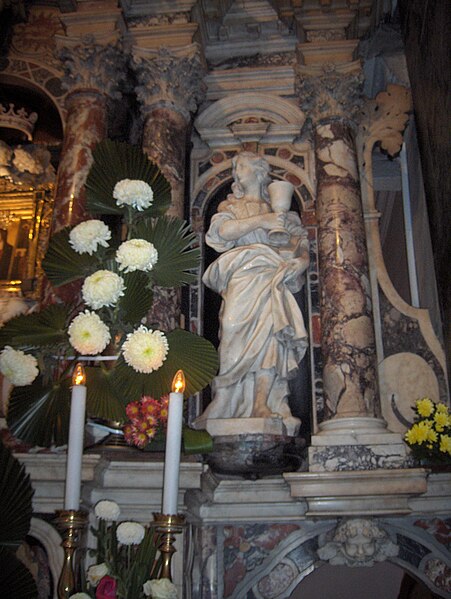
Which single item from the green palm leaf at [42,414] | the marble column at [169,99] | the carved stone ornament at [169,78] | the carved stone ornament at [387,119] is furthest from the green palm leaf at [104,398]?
the carved stone ornament at [387,119]

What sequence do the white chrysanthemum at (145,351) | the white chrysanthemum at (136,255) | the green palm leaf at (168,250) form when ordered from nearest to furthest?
the white chrysanthemum at (145,351) → the white chrysanthemum at (136,255) → the green palm leaf at (168,250)

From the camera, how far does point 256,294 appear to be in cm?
578

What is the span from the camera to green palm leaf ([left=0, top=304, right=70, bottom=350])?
12.6ft

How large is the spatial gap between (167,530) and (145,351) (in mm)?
1022

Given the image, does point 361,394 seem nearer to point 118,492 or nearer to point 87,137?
point 118,492

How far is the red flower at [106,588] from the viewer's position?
253cm

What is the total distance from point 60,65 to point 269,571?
5.78 m

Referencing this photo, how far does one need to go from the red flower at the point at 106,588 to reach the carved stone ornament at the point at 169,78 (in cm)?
524

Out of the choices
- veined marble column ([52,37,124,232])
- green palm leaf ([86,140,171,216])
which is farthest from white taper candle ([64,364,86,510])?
veined marble column ([52,37,124,232])

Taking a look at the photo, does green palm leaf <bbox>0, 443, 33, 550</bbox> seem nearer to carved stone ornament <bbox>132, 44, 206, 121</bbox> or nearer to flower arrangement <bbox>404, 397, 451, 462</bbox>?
flower arrangement <bbox>404, 397, 451, 462</bbox>

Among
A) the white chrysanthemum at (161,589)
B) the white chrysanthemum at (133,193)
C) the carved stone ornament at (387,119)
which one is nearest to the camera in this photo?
the white chrysanthemum at (161,589)

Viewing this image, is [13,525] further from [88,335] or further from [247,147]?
[247,147]

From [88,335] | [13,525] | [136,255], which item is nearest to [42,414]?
[88,335]

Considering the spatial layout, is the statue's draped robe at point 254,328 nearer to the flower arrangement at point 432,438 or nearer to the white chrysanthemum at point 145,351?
the flower arrangement at point 432,438
